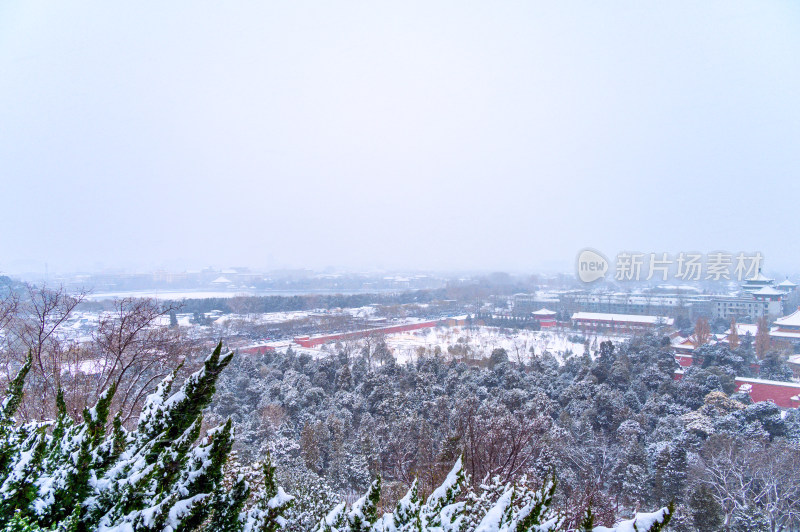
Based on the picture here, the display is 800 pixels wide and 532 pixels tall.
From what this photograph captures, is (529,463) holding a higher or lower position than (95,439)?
lower

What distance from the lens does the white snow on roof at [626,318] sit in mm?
22906

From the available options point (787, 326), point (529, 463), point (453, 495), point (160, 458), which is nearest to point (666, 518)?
point (453, 495)

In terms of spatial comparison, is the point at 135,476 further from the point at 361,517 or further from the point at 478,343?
the point at 478,343

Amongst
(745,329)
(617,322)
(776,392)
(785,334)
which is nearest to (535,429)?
(776,392)

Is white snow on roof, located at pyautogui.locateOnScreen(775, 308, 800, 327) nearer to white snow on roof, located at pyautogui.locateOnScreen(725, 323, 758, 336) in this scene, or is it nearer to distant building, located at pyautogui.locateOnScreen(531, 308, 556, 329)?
white snow on roof, located at pyautogui.locateOnScreen(725, 323, 758, 336)

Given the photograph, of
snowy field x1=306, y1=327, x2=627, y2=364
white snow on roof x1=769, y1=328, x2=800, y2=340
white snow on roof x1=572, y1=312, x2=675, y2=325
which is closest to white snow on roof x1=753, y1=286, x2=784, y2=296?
white snow on roof x1=572, y1=312, x2=675, y2=325

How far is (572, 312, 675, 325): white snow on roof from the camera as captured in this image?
22906mm

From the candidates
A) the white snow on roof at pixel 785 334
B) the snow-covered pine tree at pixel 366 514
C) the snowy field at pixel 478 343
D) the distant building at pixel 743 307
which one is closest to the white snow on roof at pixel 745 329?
the white snow on roof at pixel 785 334

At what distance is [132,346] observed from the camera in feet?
19.6

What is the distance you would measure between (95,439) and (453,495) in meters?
1.56

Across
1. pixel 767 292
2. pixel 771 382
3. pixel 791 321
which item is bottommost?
pixel 771 382

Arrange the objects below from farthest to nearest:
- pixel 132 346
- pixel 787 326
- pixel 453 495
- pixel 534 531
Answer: pixel 787 326 < pixel 132 346 < pixel 453 495 < pixel 534 531

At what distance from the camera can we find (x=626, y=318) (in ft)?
79.8

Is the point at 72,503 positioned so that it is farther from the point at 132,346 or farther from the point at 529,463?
the point at 529,463
